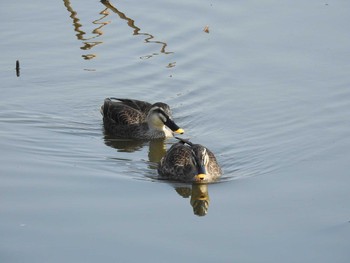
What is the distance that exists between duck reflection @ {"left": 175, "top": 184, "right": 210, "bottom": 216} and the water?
0.04m

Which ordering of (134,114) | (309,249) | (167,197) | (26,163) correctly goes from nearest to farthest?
(309,249), (167,197), (26,163), (134,114)

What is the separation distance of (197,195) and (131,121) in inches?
133

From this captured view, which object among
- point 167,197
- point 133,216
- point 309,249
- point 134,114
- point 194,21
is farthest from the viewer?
point 194,21

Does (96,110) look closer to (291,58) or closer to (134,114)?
(134,114)

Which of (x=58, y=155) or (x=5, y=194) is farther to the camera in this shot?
(x=58, y=155)

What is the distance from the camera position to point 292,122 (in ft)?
51.5

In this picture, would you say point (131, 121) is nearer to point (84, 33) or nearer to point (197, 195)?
point (84, 33)

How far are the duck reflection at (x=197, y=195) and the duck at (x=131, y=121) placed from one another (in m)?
2.51

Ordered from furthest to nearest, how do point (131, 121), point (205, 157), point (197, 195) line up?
1. point (131, 121)
2. point (205, 157)
3. point (197, 195)

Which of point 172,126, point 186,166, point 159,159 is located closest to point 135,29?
point 172,126

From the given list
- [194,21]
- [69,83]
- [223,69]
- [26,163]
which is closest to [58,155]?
[26,163]

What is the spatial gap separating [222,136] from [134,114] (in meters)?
1.84

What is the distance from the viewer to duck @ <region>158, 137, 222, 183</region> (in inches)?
547

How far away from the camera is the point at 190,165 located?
1420cm
